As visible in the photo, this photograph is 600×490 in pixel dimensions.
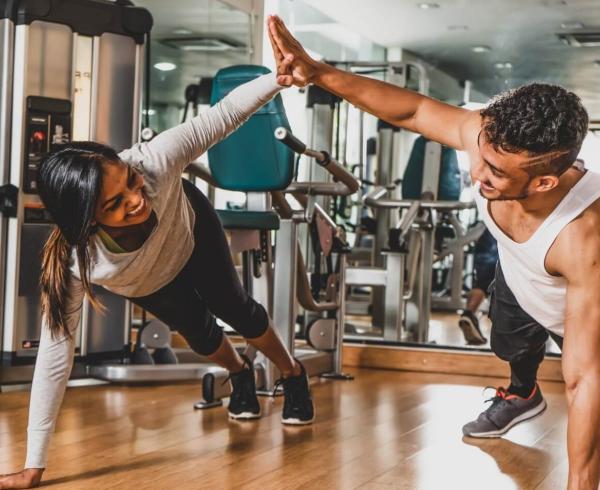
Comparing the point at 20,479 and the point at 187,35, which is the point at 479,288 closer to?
the point at 187,35

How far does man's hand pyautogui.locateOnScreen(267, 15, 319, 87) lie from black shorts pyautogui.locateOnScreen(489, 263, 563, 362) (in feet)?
2.65

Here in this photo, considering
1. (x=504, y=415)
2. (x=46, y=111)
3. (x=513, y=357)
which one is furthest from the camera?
(x=46, y=111)

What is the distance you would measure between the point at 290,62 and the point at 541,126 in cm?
66

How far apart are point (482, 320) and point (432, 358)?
8.81 feet

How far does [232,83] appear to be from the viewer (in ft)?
10.8

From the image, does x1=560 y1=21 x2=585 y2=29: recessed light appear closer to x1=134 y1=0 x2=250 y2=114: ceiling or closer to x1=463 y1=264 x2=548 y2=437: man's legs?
x1=134 y1=0 x2=250 y2=114: ceiling

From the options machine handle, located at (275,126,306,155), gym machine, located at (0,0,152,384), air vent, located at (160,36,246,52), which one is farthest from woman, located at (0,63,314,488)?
air vent, located at (160,36,246,52)

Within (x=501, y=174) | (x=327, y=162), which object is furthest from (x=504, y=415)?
(x=501, y=174)

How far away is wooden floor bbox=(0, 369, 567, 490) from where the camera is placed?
2.26 m

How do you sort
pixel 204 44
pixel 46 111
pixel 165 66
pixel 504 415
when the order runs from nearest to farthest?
pixel 504 415 < pixel 46 111 < pixel 165 66 < pixel 204 44

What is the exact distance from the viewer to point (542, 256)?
1878mm

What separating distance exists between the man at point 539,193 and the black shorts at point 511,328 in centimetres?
31

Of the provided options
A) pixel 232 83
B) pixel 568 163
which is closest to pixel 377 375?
pixel 232 83

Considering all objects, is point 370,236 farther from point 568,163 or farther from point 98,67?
point 568,163
